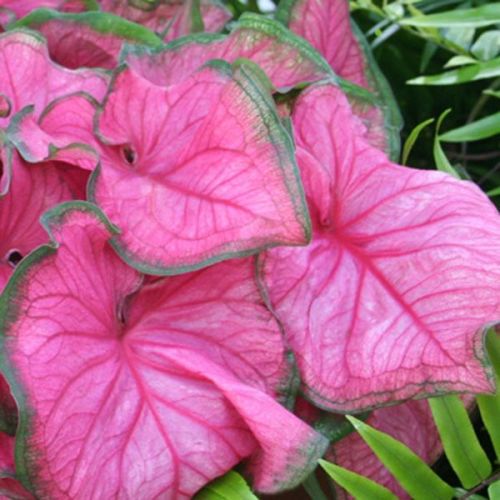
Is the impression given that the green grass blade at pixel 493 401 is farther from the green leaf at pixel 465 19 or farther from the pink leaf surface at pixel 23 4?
the pink leaf surface at pixel 23 4

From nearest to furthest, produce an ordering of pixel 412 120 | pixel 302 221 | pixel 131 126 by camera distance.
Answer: pixel 302 221 < pixel 131 126 < pixel 412 120

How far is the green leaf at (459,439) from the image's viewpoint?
2.07ft

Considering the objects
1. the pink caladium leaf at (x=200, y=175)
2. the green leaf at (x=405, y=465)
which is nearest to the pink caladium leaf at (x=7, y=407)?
the pink caladium leaf at (x=200, y=175)

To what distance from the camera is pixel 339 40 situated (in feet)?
Answer: 2.74

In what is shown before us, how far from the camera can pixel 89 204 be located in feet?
1.86

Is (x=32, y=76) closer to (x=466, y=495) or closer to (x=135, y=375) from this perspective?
(x=135, y=375)

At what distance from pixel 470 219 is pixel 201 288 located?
19 cm

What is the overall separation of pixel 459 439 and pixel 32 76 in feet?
1.35

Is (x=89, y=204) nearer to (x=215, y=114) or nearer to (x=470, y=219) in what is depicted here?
(x=215, y=114)

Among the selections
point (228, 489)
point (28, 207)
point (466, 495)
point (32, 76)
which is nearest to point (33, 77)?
point (32, 76)

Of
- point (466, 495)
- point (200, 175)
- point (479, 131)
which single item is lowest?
point (466, 495)

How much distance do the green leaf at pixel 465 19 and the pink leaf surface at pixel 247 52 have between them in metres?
0.17

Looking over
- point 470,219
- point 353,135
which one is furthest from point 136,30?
point 470,219

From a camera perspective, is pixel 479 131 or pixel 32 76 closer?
pixel 32 76
